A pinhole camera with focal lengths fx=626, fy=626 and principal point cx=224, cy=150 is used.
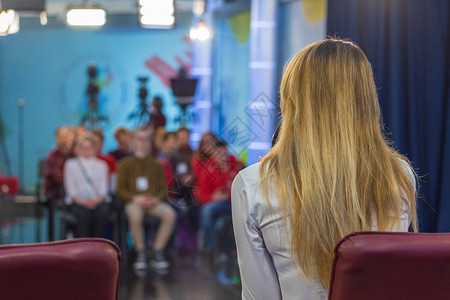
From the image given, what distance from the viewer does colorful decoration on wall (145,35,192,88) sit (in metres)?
11.6

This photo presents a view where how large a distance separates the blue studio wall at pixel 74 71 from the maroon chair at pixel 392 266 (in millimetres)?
10262

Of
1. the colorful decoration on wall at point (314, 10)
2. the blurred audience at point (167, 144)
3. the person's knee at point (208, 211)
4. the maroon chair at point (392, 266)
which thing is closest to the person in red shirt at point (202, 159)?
the person's knee at point (208, 211)

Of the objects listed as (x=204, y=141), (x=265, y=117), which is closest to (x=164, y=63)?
(x=204, y=141)

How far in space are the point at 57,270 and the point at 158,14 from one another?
18.6ft

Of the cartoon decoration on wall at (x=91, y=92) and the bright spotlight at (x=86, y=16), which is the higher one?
the bright spotlight at (x=86, y=16)

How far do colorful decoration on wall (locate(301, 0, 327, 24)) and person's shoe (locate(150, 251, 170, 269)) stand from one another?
9.78 feet

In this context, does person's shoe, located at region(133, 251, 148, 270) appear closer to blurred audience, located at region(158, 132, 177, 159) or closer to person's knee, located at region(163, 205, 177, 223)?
person's knee, located at region(163, 205, 177, 223)

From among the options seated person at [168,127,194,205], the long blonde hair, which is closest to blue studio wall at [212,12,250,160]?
seated person at [168,127,194,205]

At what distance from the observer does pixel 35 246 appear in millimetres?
1168

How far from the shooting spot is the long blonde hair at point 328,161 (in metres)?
1.37

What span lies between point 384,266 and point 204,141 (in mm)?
3420

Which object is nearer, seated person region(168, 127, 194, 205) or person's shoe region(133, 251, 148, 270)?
seated person region(168, 127, 194, 205)

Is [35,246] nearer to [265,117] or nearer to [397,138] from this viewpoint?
[397,138]

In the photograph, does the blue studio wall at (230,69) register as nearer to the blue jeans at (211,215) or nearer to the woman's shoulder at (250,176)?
the blue jeans at (211,215)
